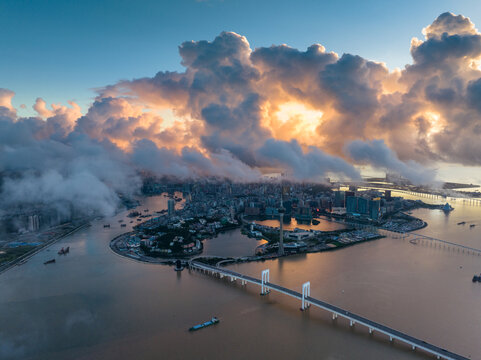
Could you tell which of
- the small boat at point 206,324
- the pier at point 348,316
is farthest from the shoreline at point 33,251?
the small boat at point 206,324

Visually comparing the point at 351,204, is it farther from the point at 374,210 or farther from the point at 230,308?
the point at 230,308

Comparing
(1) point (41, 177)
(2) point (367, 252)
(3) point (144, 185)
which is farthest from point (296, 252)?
(3) point (144, 185)

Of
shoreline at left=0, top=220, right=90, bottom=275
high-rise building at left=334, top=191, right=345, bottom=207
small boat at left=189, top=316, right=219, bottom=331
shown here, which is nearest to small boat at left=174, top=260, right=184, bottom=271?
small boat at left=189, top=316, right=219, bottom=331

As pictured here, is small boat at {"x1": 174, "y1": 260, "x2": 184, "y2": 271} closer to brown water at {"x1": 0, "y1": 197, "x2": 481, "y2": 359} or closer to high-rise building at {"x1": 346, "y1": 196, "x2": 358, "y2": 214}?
brown water at {"x1": 0, "y1": 197, "x2": 481, "y2": 359}

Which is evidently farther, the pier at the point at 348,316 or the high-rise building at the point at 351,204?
the high-rise building at the point at 351,204

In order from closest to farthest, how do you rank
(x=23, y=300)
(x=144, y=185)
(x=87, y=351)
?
(x=87, y=351) < (x=23, y=300) < (x=144, y=185)

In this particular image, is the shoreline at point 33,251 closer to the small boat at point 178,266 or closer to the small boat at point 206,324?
the small boat at point 178,266

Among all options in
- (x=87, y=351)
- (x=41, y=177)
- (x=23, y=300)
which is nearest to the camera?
(x=87, y=351)

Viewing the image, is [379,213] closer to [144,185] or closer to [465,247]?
[465,247]
